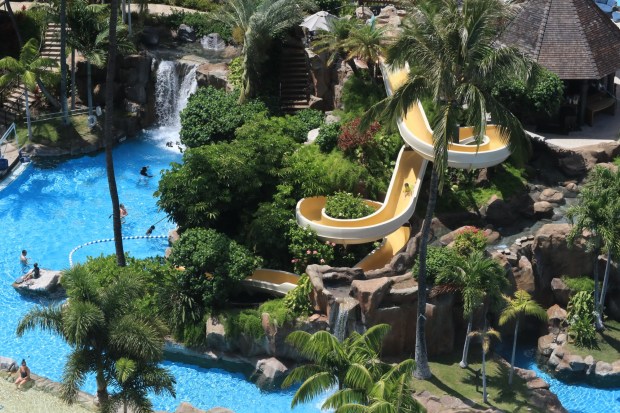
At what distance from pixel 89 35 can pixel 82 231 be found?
35.2 feet

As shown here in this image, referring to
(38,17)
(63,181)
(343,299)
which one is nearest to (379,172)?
(343,299)

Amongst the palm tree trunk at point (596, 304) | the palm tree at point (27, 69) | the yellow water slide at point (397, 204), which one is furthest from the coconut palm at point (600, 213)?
the palm tree at point (27, 69)

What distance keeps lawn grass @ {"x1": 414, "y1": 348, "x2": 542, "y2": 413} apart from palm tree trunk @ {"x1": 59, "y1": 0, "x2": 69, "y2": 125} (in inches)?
884

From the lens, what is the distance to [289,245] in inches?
1585

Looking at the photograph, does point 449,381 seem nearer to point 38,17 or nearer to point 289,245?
point 289,245

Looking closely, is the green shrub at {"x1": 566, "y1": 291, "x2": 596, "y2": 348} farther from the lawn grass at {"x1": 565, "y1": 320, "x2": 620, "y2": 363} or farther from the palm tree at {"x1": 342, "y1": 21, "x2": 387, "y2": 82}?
the palm tree at {"x1": 342, "y1": 21, "x2": 387, "y2": 82}

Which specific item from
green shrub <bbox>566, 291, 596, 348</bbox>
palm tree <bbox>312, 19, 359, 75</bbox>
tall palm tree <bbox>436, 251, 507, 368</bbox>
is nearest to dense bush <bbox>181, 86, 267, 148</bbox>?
palm tree <bbox>312, 19, 359, 75</bbox>

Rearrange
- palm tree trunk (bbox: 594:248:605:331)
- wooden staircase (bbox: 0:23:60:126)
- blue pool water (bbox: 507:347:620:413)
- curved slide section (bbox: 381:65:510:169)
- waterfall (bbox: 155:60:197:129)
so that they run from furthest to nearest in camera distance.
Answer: waterfall (bbox: 155:60:197:129) → wooden staircase (bbox: 0:23:60:126) → curved slide section (bbox: 381:65:510:169) → palm tree trunk (bbox: 594:248:605:331) → blue pool water (bbox: 507:347:620:413)

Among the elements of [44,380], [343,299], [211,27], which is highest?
[211,27]

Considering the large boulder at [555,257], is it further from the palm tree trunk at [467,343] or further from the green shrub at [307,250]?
the green shrub at [307,250]

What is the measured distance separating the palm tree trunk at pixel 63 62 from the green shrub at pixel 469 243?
2026cm

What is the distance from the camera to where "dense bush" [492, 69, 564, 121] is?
4428 centimetres

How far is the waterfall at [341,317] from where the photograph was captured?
36781mm

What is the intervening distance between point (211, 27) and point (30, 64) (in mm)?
10207
